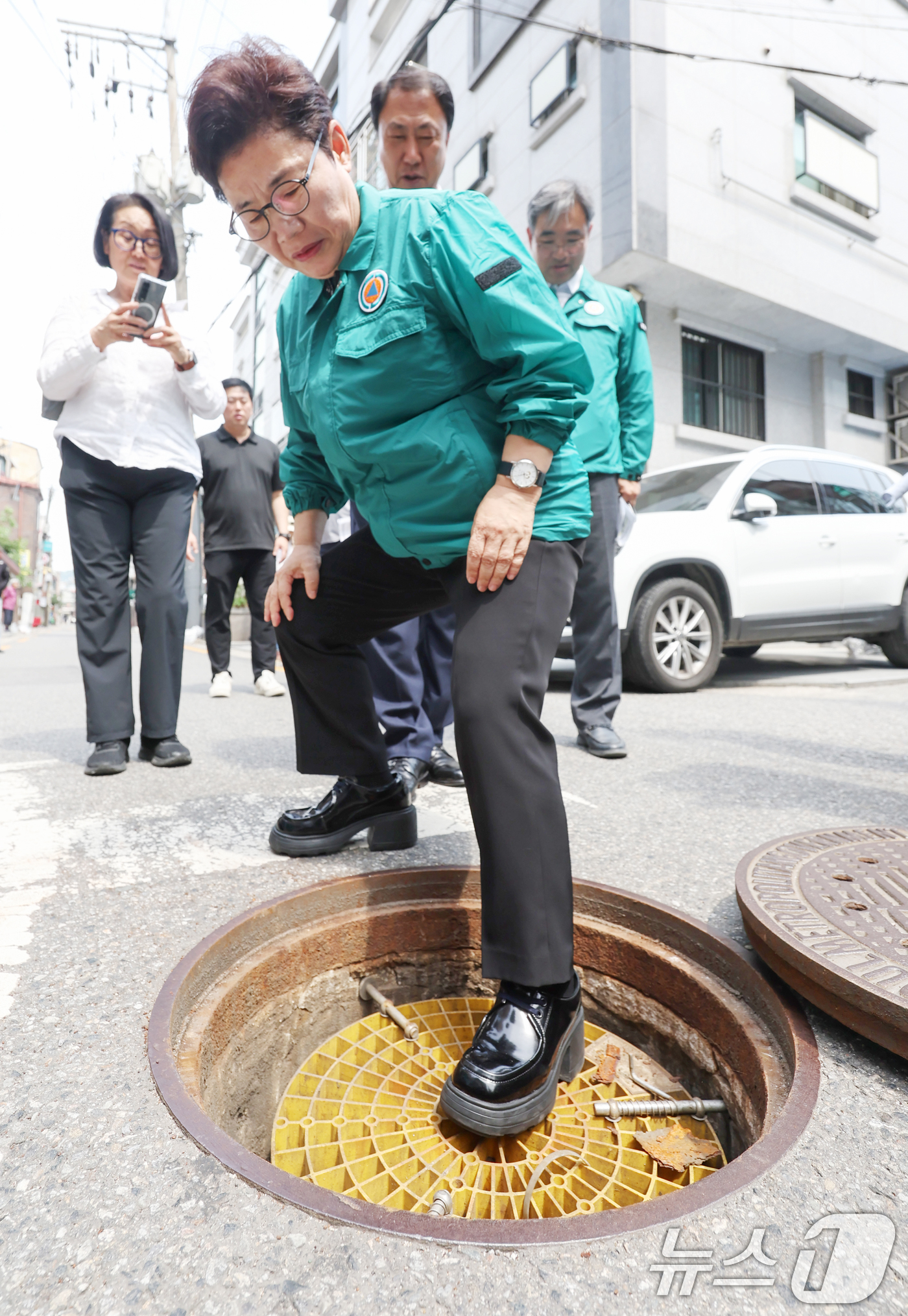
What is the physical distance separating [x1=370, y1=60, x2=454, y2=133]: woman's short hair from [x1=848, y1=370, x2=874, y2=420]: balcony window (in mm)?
13507

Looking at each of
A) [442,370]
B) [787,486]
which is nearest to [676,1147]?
[442,370]

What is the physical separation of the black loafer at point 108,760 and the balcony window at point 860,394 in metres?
14.6

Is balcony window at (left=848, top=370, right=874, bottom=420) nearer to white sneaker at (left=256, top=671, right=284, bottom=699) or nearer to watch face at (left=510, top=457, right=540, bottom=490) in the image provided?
white sneaker at (left=256, top=671, right=284, bottom=699)

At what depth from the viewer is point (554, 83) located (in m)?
11.3

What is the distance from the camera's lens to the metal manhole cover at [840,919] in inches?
45.8

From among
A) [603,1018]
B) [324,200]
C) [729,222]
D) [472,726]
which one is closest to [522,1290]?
[472,726]

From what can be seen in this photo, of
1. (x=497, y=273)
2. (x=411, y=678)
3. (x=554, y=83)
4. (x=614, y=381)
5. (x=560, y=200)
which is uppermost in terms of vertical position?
(x=554, y=83)

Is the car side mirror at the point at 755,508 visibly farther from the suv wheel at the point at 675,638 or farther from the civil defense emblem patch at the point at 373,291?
the civil defense emblem patch at the point at 373,291

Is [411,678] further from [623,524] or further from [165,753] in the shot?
[623,524]

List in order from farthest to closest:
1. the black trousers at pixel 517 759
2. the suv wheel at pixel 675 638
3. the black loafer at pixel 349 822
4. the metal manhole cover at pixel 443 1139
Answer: the suv wheel at pixel 675 638 < the black loafer at pixel 349 822 < the black trousers at pixel 517 759 < the metal manhole cover at pixel 443 1139

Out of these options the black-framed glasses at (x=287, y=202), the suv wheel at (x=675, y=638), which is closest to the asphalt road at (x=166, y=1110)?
the black-framed glasses at (x=287, y=202)

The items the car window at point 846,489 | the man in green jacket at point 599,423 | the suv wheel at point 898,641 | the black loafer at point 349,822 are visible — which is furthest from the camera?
the suv wheel at point 898,641

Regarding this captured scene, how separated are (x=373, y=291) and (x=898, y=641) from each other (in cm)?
636

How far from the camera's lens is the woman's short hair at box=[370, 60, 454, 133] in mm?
2775
